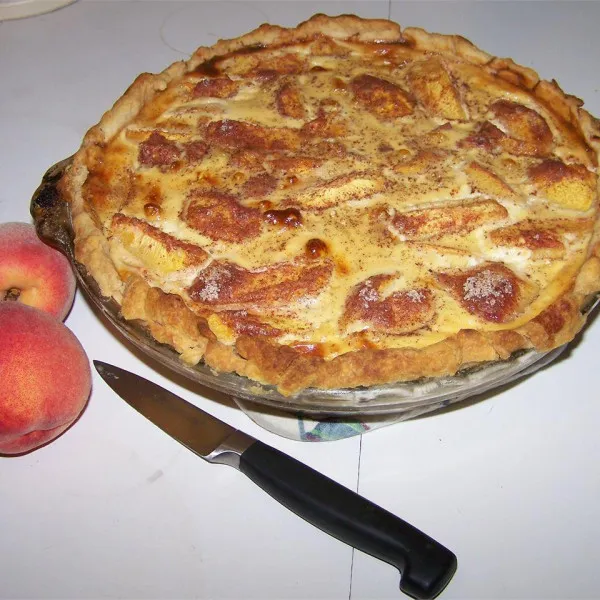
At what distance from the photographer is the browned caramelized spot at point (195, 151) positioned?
6.68 feet

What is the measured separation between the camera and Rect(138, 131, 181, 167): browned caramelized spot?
6.67 ft

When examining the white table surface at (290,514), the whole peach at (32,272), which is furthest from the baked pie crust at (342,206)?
the white table surface at (290,514)

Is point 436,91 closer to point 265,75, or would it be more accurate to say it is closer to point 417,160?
point 417,160

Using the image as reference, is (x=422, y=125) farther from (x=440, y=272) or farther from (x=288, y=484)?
(x=288, y=484)

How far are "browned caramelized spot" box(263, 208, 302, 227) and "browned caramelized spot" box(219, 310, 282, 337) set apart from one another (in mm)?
266

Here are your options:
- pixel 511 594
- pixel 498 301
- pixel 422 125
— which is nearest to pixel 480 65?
pixel 422 125

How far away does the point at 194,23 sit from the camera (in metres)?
3.20

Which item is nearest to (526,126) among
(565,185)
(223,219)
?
(565,185)

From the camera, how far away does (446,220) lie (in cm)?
184

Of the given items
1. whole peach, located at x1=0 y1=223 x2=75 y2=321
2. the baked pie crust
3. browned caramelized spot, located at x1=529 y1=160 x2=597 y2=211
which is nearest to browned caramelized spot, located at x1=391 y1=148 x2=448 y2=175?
the baked pie crust

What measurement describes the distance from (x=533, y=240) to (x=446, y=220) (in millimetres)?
204

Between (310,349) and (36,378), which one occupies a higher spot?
(310,349)

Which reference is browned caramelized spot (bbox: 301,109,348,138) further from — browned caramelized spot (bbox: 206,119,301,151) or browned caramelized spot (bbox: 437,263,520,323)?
browned caramelized spot (bbox: 437,263,520,323)

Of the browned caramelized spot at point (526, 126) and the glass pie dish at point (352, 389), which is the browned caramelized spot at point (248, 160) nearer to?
the glass pie dish at point (352, 389)
